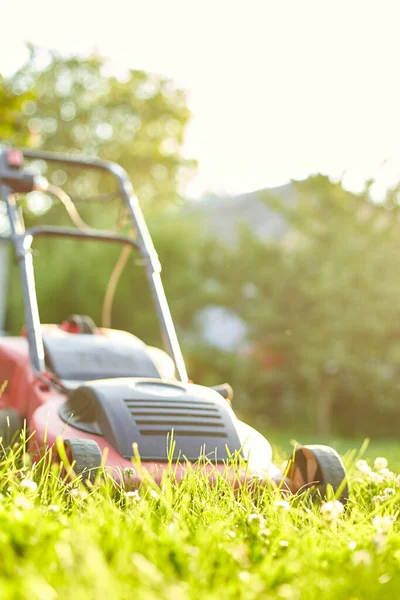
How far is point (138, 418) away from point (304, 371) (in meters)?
8.18

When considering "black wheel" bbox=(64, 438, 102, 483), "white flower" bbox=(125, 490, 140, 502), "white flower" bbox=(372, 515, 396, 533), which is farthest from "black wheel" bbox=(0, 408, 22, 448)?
"white flower" bbox=(372, 515, 396, 533)

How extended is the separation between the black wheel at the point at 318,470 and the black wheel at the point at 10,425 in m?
1.17

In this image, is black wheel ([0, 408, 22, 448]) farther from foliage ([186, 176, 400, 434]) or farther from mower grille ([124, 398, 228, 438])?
foliage ([186, 176, 400, 434])

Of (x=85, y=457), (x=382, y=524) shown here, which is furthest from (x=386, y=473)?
(x=85, y=457)

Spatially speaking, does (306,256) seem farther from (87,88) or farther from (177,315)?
(87,88)

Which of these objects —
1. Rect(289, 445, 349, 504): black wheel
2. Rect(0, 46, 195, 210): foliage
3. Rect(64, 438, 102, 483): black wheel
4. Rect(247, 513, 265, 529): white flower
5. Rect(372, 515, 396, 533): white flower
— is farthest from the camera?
Rect(0, 46, 195, 210): foliage

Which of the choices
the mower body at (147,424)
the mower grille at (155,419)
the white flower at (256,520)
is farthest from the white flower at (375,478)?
the white flower at (256,520)

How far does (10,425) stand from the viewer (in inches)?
136

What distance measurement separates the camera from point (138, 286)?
496 inches

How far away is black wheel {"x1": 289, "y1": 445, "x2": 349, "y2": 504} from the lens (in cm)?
276

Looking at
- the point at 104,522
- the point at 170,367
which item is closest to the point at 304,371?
the point at 170,367

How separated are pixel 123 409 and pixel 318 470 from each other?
0.71 metres

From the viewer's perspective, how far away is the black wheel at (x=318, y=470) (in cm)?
276

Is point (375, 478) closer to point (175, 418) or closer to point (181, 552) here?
point (175, 418)
